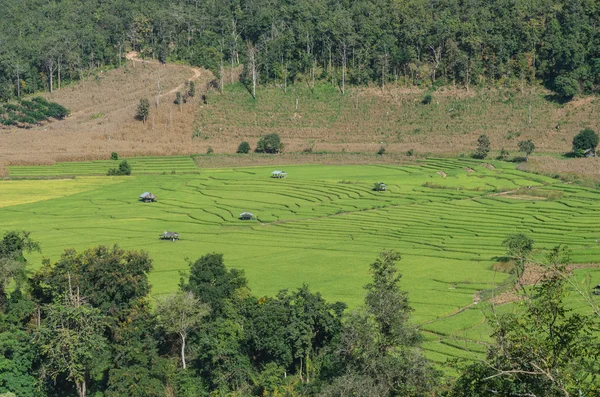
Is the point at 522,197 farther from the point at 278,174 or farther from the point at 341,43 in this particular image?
the point at 341,43

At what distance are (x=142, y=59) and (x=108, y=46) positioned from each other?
712cm

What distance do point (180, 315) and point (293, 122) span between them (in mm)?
82779

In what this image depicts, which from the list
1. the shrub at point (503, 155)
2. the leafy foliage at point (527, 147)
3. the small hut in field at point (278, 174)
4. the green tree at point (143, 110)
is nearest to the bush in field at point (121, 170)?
the small hut in field at point (278, 174)

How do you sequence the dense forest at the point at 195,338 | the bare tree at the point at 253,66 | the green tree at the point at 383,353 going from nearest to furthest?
the green tree at the point at 383,353 < the dense forest at the point at 195,338 < the bare tree at the point at 253,66

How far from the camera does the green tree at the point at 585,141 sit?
93062mm

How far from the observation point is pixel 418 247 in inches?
2117

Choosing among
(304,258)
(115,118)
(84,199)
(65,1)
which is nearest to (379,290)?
(304,258)

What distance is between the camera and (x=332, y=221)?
63.2 metres

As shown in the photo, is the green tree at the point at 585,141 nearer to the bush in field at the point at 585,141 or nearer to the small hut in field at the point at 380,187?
the bush in field at the point at 585,141

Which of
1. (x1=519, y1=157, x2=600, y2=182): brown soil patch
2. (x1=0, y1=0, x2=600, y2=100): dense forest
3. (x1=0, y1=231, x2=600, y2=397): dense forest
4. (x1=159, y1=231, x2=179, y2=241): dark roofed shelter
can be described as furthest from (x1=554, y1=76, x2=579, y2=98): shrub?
(x1=0, y1=231, x2=600, y2=397): dense forest

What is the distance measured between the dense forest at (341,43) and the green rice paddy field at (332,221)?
33637mm

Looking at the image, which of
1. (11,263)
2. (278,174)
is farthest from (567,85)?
(11,263)

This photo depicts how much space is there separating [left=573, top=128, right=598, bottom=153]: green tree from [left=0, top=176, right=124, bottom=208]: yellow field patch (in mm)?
51861

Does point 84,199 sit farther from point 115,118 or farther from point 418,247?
point 115,118
